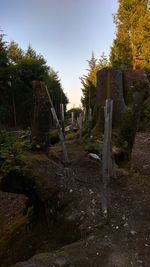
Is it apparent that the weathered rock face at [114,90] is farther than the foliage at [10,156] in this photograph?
Yes

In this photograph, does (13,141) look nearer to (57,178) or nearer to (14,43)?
(57,178)

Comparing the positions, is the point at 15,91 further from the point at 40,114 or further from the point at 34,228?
the point at 34,228

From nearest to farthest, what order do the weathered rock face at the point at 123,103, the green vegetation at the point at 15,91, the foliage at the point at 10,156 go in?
1. the foliage at the point at 10,156
2. the weathered rock face at the point at 123,103
3. the green vegetation at the point at 15,91

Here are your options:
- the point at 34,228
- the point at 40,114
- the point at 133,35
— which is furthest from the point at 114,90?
the point at 133,35

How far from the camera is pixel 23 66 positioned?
24.0 m

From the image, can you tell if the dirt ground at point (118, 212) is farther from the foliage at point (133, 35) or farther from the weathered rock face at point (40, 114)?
the foliage at point (133, 35)

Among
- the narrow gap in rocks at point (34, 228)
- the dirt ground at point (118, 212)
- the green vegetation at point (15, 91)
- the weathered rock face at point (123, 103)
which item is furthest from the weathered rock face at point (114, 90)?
the green vegetation at point (15, 91)

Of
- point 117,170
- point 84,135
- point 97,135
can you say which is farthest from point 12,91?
point 117,170

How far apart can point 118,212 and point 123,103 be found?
301cm

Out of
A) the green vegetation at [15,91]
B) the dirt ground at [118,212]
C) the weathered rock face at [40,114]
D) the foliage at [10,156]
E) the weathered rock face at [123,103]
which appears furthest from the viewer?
the green vegetation at [15,91]

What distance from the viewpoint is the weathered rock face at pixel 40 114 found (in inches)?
195

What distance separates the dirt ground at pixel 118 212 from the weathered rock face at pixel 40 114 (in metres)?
0.80

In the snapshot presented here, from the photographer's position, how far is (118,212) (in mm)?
3941

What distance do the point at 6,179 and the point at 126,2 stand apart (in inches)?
845
